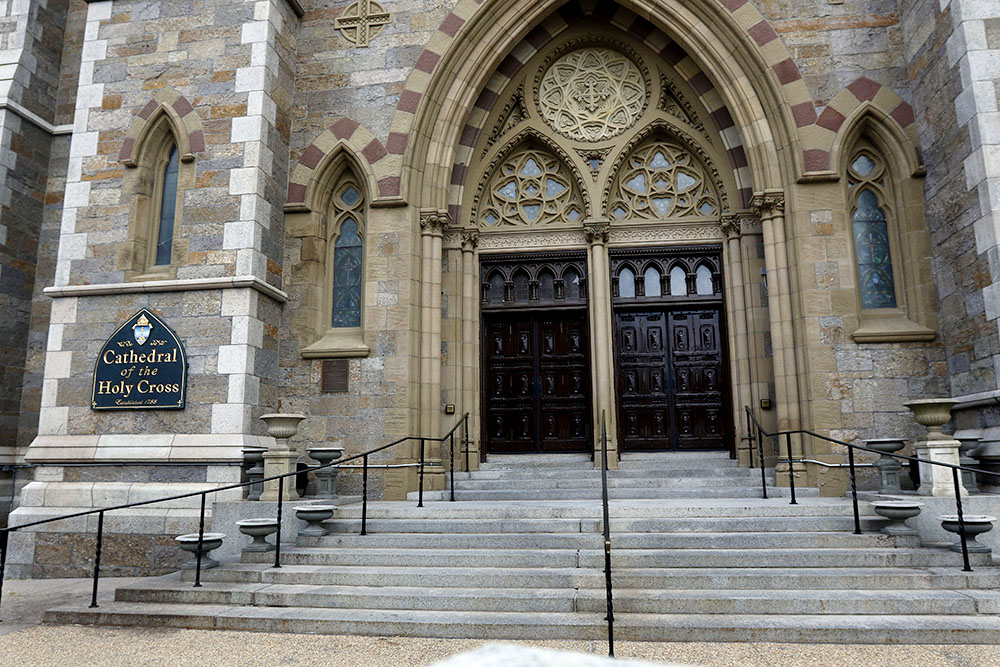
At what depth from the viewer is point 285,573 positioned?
21.1ft

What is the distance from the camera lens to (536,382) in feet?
35.4

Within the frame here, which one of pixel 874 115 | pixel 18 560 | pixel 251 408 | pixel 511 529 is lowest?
pixel 18 560

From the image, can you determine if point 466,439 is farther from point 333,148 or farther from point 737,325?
point 333,148

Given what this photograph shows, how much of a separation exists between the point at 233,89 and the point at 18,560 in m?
6.65

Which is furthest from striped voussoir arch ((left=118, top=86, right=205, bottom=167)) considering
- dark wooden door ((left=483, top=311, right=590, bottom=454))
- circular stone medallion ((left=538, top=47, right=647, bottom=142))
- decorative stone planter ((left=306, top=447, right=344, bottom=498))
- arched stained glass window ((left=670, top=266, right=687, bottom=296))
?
arched stained glass window ((left=670, top=266, right=687, bottom=296))

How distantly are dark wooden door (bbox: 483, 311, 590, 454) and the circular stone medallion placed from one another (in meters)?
3.01

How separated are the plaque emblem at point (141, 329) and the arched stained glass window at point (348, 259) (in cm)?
242

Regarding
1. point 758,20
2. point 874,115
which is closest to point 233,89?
point 758,20

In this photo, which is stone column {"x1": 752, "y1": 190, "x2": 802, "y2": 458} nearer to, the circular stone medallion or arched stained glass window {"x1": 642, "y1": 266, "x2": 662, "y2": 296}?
arched stained glass window {"x1": 642, "y1": 266, "x2": 662, "y2": 296}

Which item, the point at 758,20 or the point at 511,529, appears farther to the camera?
the point at 758,20

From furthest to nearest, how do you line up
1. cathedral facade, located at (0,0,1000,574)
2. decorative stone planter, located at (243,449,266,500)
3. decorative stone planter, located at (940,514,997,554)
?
1. cathedral facade, located at (0,0,1000,574)
2. decorative stone planter, located at (243,449,266,500)
3. decorative stone planter, located at (940,514,997,554)

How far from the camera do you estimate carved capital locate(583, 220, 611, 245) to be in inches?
421

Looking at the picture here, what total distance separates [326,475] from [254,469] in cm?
85

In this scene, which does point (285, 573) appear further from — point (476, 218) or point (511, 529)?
point (476, 218)
